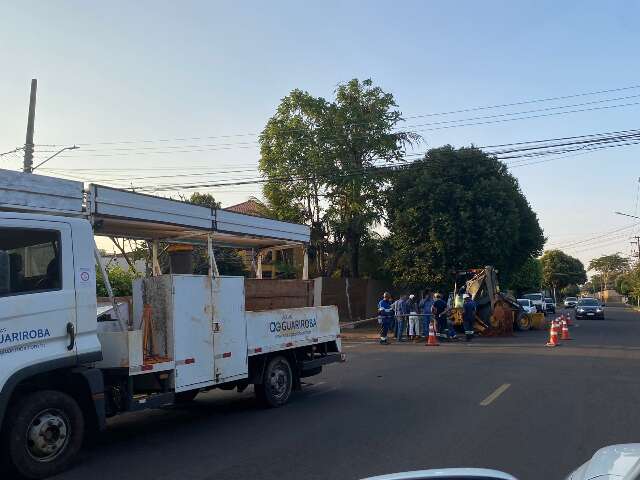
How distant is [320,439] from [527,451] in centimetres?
240

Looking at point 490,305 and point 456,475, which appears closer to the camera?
point 456,475

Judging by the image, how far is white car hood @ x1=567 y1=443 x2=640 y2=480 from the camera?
8.30ft

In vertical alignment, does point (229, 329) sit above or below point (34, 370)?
above

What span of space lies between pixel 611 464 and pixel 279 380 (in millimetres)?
8020

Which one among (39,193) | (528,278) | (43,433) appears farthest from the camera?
(528,278)

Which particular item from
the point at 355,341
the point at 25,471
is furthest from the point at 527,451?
the point at 355,341

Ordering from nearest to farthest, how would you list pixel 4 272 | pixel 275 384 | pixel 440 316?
pixel 4 272 → pixel 275 384 → pixel 440 316

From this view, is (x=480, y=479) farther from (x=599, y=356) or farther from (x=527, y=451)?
(x=599, y=356)

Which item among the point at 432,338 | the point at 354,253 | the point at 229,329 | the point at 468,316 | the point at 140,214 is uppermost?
the point at 354,253

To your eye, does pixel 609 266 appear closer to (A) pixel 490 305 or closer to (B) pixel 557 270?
(B) pixel 557 270

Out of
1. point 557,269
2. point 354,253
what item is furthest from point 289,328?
point 557,269

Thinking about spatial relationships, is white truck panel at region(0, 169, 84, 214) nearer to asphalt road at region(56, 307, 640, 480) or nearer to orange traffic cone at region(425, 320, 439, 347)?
asphalt road at region(56, 307, 640, 480)

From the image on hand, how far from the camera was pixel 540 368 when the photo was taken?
14.0 m

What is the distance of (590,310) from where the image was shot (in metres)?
41.2
